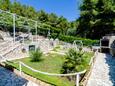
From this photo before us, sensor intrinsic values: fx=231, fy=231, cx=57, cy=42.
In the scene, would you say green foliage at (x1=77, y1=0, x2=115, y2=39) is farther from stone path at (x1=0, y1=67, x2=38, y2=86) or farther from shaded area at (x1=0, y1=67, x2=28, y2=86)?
stone path at (x1=0, y1=67, x2=38, y2=86)

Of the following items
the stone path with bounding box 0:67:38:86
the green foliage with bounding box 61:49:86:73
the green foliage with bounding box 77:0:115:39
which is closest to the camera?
the stone path with bounding box 0:67:38:86

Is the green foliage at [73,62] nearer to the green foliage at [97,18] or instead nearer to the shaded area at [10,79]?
the shaded area at [10,79]

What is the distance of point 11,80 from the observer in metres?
13.7

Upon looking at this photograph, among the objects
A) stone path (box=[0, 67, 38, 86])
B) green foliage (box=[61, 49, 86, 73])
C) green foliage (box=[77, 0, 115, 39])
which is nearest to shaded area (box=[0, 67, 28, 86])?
stone path (box=[0, 67, 38, 86])

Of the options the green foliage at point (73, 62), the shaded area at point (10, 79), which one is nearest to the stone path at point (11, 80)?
the shaded area at point (10, 79)

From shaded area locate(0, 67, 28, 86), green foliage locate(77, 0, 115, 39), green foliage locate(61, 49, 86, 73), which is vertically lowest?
shaded area locate(0, 67, 28, 86)

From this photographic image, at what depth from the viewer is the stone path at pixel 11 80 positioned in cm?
1287

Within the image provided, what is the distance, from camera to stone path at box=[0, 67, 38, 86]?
42.2ft

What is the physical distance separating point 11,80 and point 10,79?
24 cm

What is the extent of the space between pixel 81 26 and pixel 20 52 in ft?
94.5

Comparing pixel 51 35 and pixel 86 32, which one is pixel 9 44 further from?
pixel 86 32

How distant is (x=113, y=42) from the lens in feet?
109

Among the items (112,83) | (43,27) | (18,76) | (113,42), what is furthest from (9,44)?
(43,27)

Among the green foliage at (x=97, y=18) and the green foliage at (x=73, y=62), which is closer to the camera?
the green foliage at (x=73, y=62)
